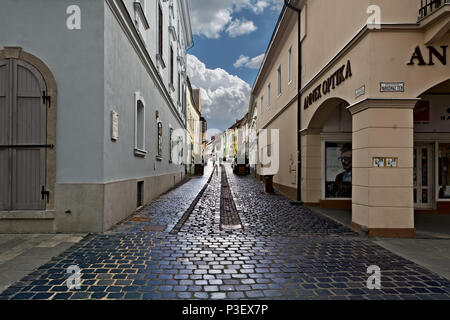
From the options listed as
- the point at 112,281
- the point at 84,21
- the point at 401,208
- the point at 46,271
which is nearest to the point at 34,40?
the point at 84,21

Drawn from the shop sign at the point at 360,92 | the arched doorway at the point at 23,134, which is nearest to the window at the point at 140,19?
the arched doorway at the point at 23,134

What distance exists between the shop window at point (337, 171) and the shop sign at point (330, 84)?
6.13ft

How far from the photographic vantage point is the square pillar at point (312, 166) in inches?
412

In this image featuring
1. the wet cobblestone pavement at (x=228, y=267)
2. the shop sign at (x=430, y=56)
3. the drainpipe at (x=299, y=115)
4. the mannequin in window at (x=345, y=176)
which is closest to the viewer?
the wet cobblestone pavement at (x=228, y=267)

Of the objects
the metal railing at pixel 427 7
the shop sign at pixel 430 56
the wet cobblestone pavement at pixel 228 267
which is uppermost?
the metal railing at pixel 427 7

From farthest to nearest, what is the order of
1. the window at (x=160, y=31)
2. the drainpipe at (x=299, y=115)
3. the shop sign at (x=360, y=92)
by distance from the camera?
the window at (x=160, y=31)
the drainpipe at (x=299, y=115)
the shop sign at (x=360, y=92)

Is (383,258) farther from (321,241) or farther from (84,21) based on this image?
(84,21)

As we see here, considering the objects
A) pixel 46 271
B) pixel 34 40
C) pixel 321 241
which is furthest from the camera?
pixel 34 40

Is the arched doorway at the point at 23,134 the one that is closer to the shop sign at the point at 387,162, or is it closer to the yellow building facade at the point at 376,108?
the yellow building facade at the point at 376,108

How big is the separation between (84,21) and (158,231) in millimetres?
4804

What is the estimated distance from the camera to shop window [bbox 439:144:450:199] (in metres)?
9.27

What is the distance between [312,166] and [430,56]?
5229mm

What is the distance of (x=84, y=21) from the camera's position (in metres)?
6.12

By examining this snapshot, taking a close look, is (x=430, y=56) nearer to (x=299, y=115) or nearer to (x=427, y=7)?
(x=427, y=7)
